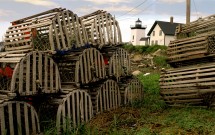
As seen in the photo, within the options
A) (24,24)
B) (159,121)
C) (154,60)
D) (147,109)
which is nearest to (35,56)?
(24,24)

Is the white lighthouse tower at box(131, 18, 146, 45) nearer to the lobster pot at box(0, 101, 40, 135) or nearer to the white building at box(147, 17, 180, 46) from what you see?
the white building at box(147, 17, 180, 46)

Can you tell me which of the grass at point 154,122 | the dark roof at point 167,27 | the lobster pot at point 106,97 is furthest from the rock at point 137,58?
the dark roof at point 167,27

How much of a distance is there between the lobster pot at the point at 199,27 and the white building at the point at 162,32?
123 ft

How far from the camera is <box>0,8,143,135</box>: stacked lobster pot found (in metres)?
6.12

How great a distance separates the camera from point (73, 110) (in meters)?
7.27

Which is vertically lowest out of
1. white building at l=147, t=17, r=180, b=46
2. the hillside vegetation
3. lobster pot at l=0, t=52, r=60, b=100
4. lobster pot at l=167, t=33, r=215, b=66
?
the hillside vegetation

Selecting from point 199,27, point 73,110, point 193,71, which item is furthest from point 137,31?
point 73,110

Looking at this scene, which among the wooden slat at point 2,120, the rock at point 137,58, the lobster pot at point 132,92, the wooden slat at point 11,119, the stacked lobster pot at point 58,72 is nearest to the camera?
the wooden slat at point 2,120

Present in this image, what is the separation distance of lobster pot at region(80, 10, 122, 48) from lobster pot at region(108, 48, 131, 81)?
0.42 m

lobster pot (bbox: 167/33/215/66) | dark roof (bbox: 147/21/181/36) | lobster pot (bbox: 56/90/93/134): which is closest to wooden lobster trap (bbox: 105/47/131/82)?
lobster pot (bbox: 167/33/215/66)

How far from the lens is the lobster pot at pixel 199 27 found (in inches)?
409

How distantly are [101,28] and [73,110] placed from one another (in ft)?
11.1

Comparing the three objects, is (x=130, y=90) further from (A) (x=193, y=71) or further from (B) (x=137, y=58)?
(B) (x=137, y=58)

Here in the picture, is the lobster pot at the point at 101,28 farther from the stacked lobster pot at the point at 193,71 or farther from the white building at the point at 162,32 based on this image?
the white building at the point at 162,32
